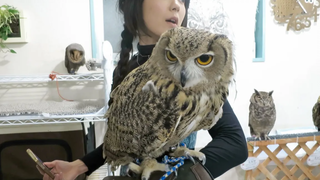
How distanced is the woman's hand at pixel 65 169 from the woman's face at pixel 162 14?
361mm

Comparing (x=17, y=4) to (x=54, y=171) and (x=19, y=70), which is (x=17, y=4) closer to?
(x=19, y=70)

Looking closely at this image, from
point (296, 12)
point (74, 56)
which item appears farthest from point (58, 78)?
point (296, 12)

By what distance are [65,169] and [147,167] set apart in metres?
0.26

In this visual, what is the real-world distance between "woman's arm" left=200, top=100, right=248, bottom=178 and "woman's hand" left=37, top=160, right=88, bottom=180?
0.30m

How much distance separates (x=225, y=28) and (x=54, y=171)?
3.69ft

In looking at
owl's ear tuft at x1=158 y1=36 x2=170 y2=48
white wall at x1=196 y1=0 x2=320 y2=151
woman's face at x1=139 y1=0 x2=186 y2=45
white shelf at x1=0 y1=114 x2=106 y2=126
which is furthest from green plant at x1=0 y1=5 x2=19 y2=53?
white wall at x1=196 y1=0 x2=320 y2=151

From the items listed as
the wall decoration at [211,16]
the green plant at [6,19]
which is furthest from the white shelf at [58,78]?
the wall decoration at [211,16]

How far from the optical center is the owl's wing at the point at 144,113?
1.16 ft

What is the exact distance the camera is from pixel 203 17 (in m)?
1.28

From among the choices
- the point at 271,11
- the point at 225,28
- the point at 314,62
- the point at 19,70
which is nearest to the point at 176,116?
the point at 225,28

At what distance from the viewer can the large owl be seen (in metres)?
0.33

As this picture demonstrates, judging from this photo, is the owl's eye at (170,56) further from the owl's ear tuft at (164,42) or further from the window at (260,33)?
the window at (260,33)

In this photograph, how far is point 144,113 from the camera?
0.37 m

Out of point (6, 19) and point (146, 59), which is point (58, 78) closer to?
point (6, 19)
